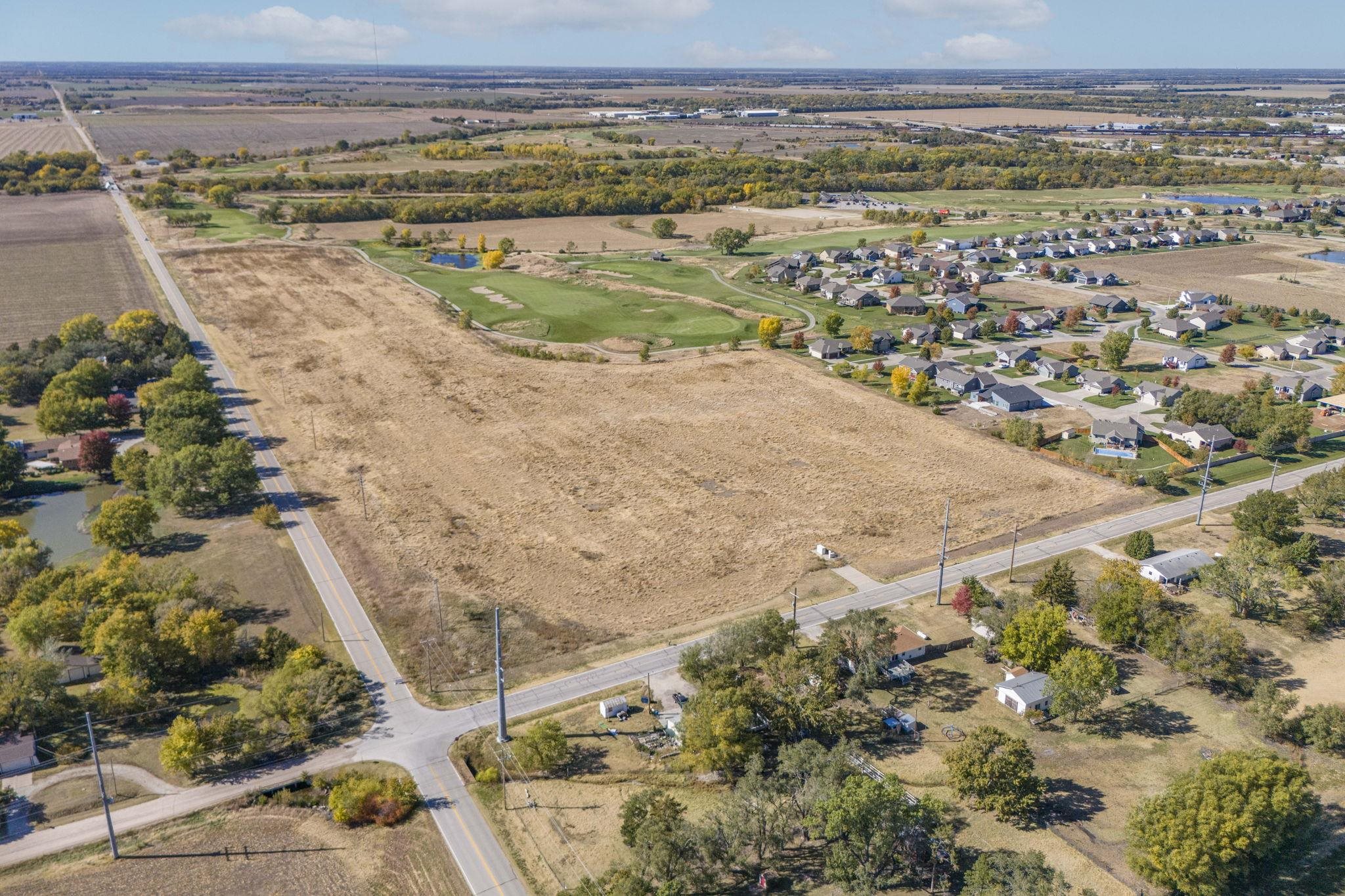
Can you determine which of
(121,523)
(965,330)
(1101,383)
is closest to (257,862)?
(121,523)

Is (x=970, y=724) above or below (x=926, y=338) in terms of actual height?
below

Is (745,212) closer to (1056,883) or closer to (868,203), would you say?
(868,203)

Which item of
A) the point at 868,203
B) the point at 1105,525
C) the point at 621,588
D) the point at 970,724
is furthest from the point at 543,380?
the point at 868,203

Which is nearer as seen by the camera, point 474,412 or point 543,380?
point 474,412

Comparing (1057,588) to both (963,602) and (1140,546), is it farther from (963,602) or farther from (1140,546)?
(1140,546)

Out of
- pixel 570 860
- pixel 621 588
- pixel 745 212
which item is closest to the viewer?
pixel 570 860

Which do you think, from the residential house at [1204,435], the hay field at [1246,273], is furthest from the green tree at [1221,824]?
the hay field at [1246,273]
